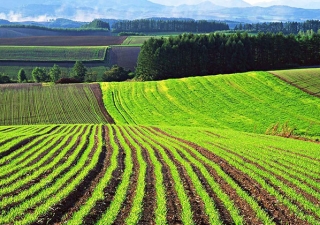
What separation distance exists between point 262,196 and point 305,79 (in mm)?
57016

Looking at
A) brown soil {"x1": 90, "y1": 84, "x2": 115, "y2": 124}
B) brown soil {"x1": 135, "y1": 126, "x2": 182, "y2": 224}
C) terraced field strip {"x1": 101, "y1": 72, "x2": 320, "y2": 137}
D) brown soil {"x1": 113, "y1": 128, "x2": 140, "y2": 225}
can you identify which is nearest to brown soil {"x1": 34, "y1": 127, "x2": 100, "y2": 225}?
brown soil {"x1": 113, "y1": 128, "x2": 140, "y2": 225}

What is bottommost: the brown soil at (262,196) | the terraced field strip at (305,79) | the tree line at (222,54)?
the brown soil at (262,196)

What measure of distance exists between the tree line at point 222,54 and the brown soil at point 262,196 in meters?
77.6

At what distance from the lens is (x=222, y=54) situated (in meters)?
102

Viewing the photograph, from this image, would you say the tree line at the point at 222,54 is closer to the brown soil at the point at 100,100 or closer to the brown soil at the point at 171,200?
the brown soil at the point at 100,100

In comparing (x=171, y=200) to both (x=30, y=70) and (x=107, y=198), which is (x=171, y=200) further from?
(x=30, y=70)

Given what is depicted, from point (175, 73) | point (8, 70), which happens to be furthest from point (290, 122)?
point (8, 70)

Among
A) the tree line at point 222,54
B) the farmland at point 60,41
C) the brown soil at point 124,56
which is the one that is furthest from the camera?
the farmland at point 60,41

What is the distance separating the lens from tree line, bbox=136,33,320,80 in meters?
101

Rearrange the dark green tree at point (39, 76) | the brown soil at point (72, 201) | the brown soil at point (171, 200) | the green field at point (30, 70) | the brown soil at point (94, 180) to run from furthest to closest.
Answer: the green field at point (30, 70) < the dark green tree at point (39, 76) < the brown soil at point (94, 180) < the brown soil at point (171, 200) < the brown soil at point (72, 201)

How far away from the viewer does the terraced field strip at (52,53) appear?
469 feet

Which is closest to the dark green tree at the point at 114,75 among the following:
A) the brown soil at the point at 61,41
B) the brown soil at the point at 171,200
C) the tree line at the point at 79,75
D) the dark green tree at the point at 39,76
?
the tree line at the point at 79,75

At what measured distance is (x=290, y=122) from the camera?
49.5 meters

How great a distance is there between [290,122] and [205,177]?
1286 inches
